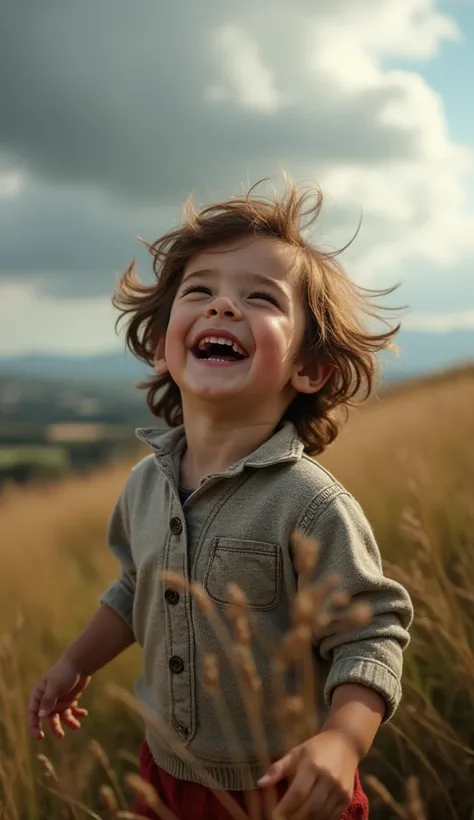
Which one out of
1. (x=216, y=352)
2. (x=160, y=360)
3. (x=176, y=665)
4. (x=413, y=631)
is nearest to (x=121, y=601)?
(x=176, y=665)

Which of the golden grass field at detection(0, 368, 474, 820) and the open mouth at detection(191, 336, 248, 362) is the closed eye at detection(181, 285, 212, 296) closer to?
the open mouth at detection(191, 336, 248, 362)

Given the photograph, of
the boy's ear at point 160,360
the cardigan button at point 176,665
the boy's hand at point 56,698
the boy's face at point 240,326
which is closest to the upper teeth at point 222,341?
the boy's face at point 240,326

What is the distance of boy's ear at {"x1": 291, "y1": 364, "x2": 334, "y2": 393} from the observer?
7.06 ft

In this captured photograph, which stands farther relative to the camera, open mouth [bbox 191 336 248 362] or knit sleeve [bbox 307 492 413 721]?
open mouth [bbox 191 336 248 362]

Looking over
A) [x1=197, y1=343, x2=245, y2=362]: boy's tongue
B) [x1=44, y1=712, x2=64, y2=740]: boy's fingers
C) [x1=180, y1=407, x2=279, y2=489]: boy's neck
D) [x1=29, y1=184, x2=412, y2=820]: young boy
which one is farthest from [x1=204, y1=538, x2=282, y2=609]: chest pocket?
[x1=44, y1=712, x2=64, y2=740]: boy's fingers

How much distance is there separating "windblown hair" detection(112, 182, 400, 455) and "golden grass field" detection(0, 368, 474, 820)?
1.28 feet

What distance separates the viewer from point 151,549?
2098mm

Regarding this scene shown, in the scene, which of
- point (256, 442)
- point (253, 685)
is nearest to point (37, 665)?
point (256, 442)

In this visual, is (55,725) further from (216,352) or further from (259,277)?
(259,277)

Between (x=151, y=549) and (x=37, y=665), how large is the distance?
7.02 feet

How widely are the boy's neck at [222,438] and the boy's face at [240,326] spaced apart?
7cm

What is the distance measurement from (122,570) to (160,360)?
0.64 meters

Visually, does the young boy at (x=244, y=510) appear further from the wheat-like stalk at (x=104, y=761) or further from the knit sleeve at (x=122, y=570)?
the wheat-like stalk at (x=104, y=761)

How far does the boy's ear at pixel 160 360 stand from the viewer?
93.2 inches
